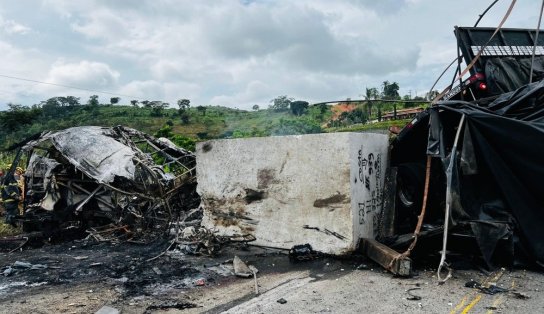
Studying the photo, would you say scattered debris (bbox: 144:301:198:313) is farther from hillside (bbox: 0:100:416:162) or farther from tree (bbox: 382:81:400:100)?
tree (bbox: 382:81:400:100)

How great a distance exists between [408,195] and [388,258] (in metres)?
1.73

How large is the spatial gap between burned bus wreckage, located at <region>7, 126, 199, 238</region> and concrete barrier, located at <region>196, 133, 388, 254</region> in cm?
144

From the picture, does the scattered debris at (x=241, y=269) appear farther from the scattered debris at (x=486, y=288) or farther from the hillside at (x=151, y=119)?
the hillside at (x=151, y=119)

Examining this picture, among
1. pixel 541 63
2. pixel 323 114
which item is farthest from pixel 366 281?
pixel 323 114

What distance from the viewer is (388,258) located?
5.09 metres

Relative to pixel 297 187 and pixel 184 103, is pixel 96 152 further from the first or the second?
pixel 184 103

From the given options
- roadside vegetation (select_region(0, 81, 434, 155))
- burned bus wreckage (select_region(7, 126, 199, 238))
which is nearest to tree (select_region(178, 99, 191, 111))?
roadside vegetation (select_region(0, 81, 434, 155))

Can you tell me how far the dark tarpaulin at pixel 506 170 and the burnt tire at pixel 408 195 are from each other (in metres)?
1.00

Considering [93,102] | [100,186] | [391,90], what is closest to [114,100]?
[93,102]

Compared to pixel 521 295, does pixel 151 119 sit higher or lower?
higher

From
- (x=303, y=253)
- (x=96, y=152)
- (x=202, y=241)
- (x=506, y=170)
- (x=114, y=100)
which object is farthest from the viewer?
(x=114, y=100)

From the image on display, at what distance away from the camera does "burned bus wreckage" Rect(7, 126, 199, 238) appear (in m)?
7.98

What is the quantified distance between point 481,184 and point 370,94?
40822mm

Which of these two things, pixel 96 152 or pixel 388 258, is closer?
pixel 388 258
